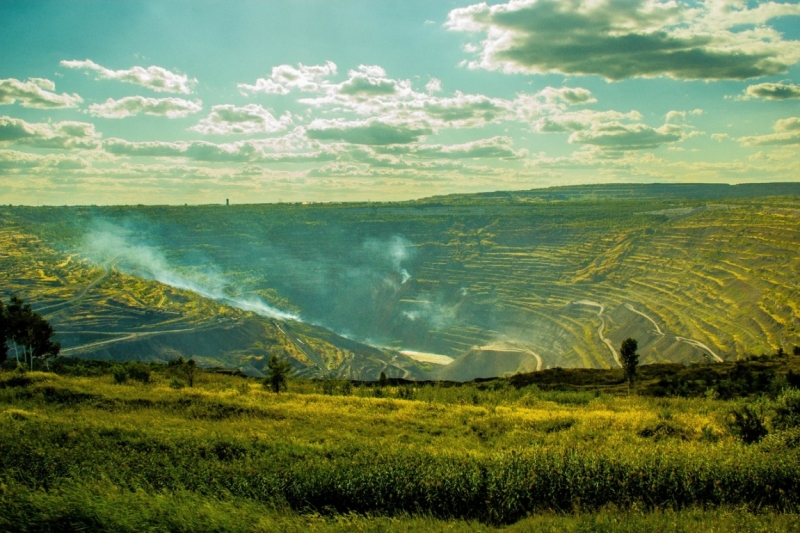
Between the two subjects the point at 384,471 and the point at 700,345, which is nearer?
the point at 384,471

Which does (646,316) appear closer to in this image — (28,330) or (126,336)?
(126,336)

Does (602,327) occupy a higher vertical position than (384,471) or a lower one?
lower

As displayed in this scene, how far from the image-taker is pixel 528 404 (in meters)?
45.0

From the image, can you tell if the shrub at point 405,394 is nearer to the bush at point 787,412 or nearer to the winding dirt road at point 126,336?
the bush at point 787,412

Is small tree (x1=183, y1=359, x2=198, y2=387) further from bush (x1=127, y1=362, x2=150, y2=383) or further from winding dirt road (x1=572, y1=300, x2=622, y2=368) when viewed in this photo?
winding dirt road (x1=572, y1=300, x2=622, y2=368)

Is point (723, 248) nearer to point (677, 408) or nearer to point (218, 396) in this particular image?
point (677, 408)

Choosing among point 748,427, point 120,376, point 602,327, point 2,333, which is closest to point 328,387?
point 120,376

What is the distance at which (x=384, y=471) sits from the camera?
20.0 m

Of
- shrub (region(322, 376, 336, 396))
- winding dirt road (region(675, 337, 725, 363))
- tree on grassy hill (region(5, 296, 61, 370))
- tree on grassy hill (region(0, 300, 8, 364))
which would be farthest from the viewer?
winding dirt road (region(675, 337, 725, 363))

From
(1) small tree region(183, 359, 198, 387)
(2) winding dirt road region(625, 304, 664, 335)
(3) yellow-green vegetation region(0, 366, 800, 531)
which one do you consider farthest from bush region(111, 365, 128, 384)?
(2) winding dirt road region(625, 304, 664, 335)

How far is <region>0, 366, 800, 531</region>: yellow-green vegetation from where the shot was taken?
52.4 ft

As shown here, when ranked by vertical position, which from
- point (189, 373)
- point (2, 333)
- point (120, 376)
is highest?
point (120, 376)

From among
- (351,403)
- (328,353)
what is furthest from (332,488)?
(328,353)

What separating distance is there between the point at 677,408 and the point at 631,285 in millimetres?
161282
